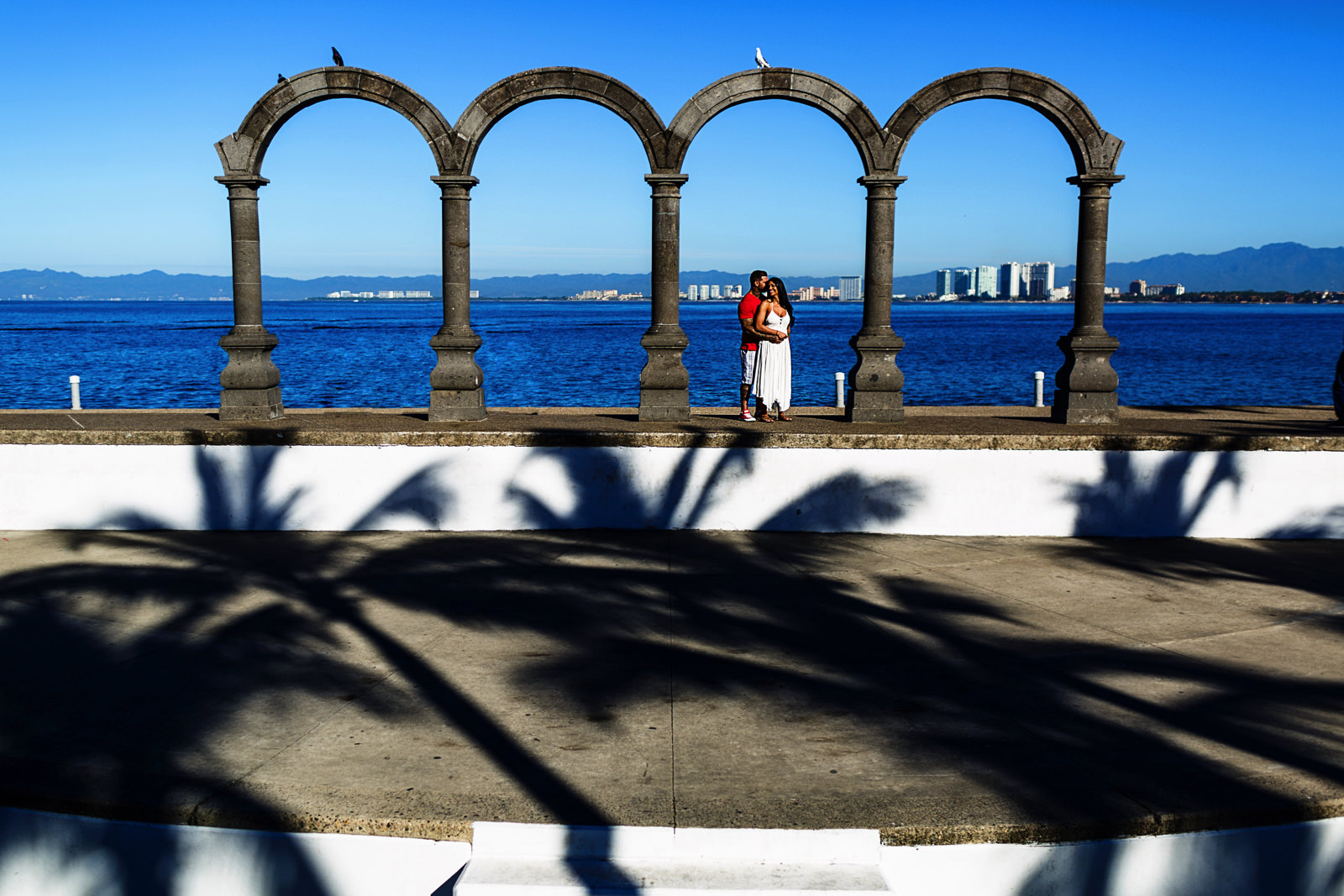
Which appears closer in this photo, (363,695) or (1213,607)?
(363,695)

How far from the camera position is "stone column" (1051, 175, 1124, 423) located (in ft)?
34.2

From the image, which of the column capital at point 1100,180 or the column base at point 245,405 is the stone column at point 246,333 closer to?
the column base at point 245,405

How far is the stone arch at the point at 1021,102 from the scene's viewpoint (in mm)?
9992

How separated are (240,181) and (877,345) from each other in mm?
6670

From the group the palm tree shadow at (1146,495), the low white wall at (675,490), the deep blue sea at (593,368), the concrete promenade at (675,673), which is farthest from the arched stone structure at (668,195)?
the deep blue sea at (593,368)

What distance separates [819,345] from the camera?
86.2 m

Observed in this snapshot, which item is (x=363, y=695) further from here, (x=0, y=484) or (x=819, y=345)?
(x=819, y=345)

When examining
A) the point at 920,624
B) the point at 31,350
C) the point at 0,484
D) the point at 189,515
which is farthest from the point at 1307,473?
the point at 31,350

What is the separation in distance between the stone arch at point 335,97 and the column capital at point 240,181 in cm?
17

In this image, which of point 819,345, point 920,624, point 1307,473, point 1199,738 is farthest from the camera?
point 819,345

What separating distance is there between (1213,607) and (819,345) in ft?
264

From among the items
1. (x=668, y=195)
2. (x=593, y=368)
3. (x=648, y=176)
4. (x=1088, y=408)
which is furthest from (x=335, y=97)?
(x=593, y=368)

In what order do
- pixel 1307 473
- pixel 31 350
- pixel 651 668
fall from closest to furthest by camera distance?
1. pixel 651 668
2. pixel 1307 473
3. pixel 31 350

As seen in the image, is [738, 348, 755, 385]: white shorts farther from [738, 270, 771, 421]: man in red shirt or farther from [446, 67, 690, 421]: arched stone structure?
[446, 67, 690, 421]: arched stone structure
